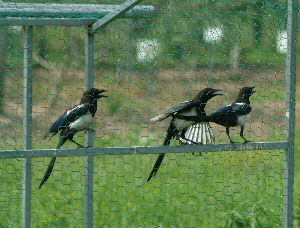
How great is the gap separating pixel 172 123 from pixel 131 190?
124 centimetres

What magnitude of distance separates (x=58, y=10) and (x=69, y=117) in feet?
2.31

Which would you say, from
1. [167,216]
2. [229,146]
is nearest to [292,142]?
[229,146]

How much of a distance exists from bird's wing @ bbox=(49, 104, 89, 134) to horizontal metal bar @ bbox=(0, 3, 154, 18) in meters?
0.61

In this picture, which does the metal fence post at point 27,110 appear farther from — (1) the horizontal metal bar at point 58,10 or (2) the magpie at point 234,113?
(2) the magpie at point 234,113

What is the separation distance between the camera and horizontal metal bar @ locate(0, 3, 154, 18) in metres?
3.33

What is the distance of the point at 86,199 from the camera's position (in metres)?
3.44

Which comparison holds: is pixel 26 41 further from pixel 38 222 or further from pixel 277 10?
pixel 277 10

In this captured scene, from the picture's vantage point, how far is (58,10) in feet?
11.4

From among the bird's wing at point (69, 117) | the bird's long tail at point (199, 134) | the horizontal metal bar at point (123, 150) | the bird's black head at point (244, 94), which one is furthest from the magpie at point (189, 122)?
the bird's wing at point (69, 117)

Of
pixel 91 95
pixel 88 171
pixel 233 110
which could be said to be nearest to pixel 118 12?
pixel 91 95

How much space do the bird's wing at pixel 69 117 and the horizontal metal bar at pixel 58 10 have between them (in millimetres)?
611

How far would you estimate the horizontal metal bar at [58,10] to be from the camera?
333 centimetres

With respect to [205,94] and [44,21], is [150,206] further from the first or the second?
[44,21]

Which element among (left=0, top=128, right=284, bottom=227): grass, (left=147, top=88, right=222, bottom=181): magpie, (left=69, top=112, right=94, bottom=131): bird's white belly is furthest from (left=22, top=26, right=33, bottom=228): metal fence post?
(left=147, top=88, right=222, bottom=181): magpie
